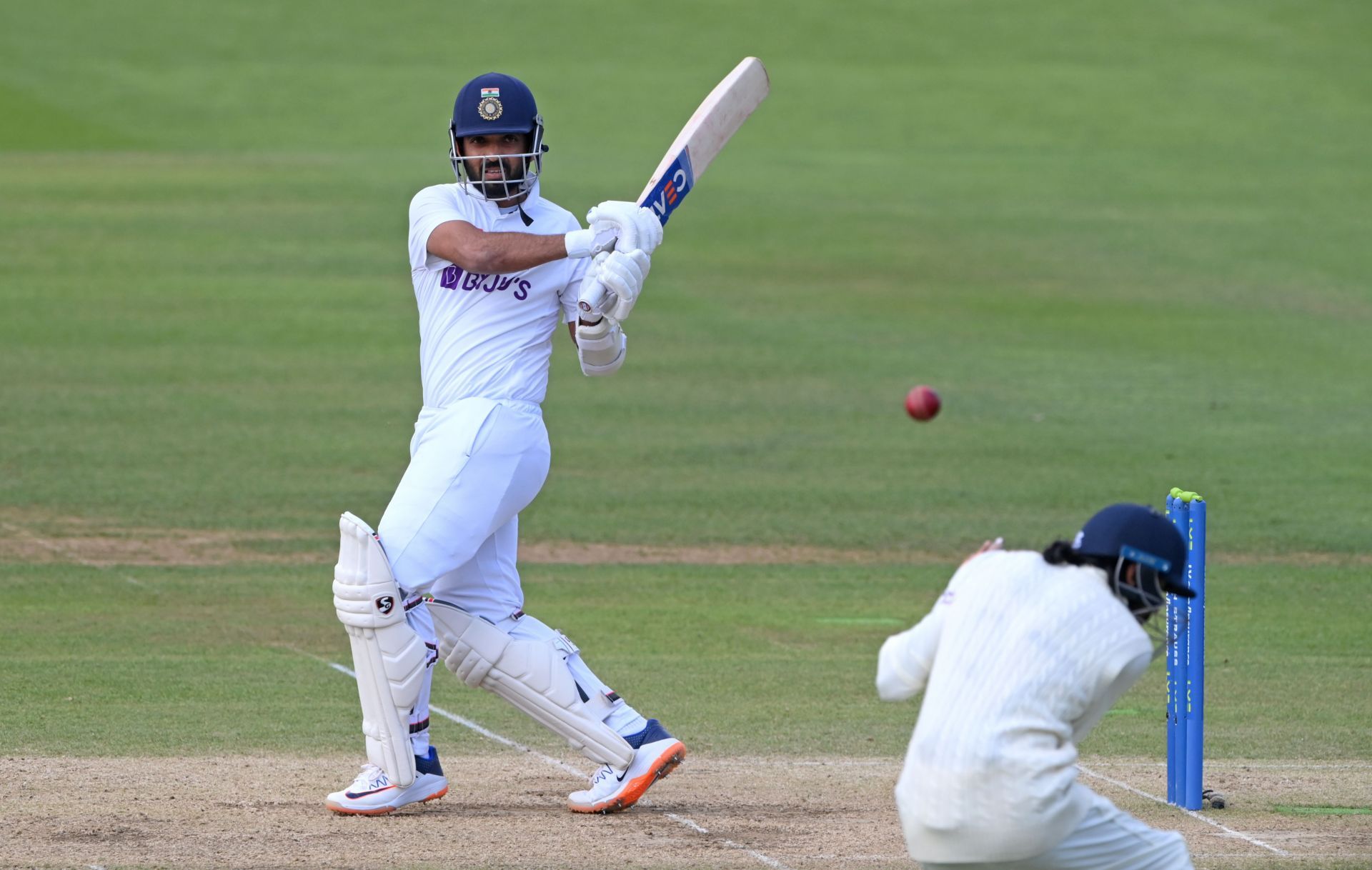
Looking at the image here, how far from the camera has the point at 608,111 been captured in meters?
34.9

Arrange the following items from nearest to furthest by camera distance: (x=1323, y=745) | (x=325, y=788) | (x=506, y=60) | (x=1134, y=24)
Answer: (x=325, y=788) → (x=1323, y=745) → (x=506, y=60) → (x=1134, y=24)

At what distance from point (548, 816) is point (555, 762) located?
896mm

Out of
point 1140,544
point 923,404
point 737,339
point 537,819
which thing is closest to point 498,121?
point 923,404

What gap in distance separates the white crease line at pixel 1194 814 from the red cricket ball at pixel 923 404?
1.43 meters

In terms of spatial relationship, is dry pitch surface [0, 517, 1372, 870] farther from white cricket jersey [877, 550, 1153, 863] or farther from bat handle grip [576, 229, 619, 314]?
bat handle grip [576, 229, 619, 314]

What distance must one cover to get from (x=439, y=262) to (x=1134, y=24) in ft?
126

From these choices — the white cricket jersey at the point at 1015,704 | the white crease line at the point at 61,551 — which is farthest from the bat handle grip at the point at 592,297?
the white crease line at the point at 61,551

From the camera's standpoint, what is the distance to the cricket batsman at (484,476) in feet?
19.0

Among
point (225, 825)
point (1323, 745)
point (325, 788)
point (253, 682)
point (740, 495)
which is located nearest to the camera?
point (225, 825)

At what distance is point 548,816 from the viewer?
6008 millimetres

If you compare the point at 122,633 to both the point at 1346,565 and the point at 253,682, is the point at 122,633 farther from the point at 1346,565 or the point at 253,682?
the point at 1346,565

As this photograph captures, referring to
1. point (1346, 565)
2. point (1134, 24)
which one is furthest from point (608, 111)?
point (1346, 565)

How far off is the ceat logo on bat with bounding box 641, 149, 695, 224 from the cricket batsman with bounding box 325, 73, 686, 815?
0.32m

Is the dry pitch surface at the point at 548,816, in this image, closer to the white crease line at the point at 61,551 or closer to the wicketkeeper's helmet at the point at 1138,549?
the wicketkeeper's helmet at the point at 1138,549
